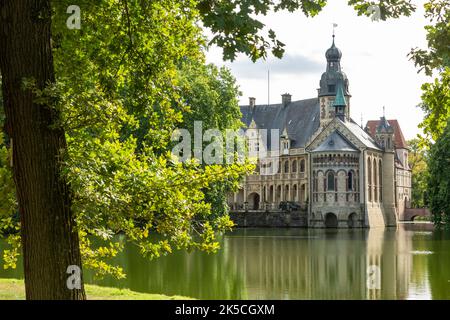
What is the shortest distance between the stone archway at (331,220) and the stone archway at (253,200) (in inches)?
571

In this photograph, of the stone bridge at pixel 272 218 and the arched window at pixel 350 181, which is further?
the stone bridge at pixel 272 218

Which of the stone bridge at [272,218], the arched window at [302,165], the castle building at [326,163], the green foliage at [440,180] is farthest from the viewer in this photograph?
the arched window at [302,165]

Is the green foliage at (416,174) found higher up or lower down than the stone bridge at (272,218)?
higher up

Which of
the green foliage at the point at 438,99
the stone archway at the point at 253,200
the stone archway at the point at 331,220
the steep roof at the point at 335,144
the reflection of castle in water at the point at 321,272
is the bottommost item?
the reflection of castle in water at the point at 321,272

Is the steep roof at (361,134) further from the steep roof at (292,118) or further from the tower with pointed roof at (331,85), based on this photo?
the steep roof at (292,118)

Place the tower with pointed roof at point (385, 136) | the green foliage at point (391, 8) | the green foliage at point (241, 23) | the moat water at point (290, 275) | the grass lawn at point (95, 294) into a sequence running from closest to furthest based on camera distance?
the green foliage at point (241, 23) → the green foliage at point (391, 8) → the grass lawn at point (95, 294) → the moat water at point (290, 275) → the tower with pointed roof at point (385, 136)

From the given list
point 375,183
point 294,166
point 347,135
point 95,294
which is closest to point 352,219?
point 375,183

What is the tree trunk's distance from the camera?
6824 mm

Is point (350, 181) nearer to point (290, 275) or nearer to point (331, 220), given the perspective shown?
point (331, 220)

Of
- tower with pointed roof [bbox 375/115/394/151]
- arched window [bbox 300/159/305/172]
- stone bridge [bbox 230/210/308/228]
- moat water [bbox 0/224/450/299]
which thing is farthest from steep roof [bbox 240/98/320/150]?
moat water [bbox 0/224/450/299]

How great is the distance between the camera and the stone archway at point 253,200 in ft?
281

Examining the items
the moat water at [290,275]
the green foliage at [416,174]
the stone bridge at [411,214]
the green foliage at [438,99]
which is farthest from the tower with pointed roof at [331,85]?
the green foliage at [438,99]

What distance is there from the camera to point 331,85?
77188mm

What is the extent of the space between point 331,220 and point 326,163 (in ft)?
19.2
